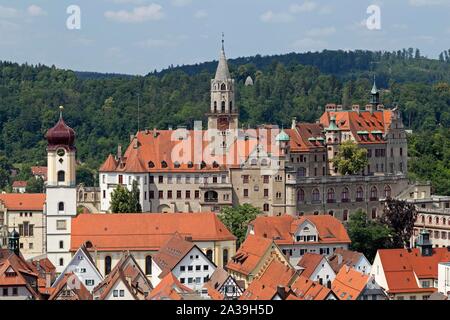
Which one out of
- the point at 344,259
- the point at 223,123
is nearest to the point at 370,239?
the point at 344,259

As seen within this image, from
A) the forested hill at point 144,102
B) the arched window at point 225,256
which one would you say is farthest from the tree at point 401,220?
the forested hill at point 144,102

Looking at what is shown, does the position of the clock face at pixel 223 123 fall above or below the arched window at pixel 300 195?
above

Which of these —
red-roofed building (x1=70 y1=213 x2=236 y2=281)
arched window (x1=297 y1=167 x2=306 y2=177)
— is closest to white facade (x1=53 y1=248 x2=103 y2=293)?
red-roofed building (x1=70 y1=213 x2=236 y2=281)

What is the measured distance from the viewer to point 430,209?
71.6 m

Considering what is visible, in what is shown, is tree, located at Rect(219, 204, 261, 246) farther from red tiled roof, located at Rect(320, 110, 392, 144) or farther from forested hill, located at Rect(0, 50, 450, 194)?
forested hill, located at Rect(0, 50, 450, 194)

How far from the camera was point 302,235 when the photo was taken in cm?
5991

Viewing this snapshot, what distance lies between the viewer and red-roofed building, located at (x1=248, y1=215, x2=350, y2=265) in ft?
195

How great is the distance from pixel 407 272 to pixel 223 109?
2548 cm

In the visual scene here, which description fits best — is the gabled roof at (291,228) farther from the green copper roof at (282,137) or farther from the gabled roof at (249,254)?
the green copper roof at (282,137)

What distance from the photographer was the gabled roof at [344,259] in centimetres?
5306

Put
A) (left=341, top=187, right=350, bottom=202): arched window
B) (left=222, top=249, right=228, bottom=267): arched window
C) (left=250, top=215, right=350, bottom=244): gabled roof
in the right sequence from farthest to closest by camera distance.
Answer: (left=341, top=187, right=350, bottom=202): arched window
(left=250, top=215, right=350, bottom=244): gabled roof
(left=222, top=249, right=228, bottom=267): arched window

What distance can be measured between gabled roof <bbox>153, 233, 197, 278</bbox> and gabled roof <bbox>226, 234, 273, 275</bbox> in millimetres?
2662

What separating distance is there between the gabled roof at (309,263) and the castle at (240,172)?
473 inches

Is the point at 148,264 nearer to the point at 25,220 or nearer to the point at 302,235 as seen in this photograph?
the point at 302,235
